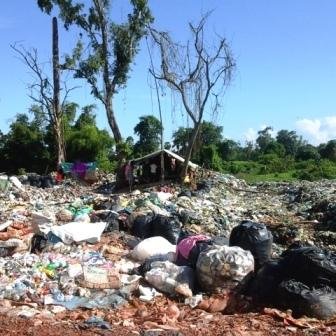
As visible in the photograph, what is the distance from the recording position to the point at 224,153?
144ft

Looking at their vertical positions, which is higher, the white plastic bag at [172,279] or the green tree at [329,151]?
the green tree at [329,151]

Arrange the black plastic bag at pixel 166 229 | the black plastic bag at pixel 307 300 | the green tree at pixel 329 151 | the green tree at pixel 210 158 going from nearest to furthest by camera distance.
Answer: the black plastic bag at pixel 307 300 → the black plastic bag at pixel 166 229 → the green tree at pixel 210 158 → the green tree at pixel 329 151

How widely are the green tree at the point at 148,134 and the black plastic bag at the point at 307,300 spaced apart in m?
29.4

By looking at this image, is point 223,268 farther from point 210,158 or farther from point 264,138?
point 264,138

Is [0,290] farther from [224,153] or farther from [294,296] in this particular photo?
[224,153]

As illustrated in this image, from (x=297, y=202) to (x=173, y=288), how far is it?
10.9 m

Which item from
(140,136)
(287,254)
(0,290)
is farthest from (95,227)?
(140,136)

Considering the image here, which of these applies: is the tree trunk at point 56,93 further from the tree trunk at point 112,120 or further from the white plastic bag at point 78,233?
the white plastic bag at point 78,233

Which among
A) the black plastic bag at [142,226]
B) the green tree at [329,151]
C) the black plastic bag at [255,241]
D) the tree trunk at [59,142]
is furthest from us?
the green tree at [329,151]

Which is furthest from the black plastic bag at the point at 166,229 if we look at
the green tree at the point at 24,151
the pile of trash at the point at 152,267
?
the green tree at the point at 24,151

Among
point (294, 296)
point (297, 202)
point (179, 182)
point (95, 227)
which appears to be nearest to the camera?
point (294, 296)

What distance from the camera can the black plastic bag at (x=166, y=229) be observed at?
7.27 m

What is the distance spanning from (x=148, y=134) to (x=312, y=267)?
29.9m

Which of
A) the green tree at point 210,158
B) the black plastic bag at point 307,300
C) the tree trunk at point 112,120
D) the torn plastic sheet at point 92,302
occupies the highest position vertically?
the tree trunk at point 112,120
